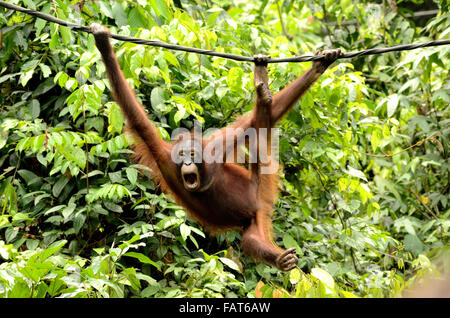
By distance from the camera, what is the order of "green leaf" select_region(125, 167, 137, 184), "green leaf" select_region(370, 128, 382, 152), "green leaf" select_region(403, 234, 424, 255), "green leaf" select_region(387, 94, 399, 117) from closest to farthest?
"green leaf" select_region(125, 167, 137, 184) < "green leaf" select_region(370, 128, 382, 152) < "green leaf" select_region(387, 94, 399, 117) < "green leaf" select_region(403, 234, 424, 255)

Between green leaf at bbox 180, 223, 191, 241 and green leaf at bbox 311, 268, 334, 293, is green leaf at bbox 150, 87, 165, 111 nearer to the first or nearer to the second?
green leaf at bbox 180, 223, 191, 241

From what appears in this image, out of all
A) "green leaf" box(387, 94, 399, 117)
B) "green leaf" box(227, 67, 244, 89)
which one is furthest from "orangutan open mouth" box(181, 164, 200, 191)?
"green leaf" box(387, 94, 399, 117)

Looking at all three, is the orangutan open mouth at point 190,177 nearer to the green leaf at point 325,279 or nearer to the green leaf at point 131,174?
the green leaf at point 131,174

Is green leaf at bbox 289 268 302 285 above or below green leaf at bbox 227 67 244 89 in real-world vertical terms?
below

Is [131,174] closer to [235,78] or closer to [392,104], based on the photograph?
[235,78]

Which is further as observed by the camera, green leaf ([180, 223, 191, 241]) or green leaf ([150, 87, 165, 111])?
green leaf ([150, 87, 165, 111])

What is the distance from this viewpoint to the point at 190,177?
3459 millimetres

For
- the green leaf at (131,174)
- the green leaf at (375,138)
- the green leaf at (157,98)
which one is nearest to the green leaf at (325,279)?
the green leaf at (131,174)

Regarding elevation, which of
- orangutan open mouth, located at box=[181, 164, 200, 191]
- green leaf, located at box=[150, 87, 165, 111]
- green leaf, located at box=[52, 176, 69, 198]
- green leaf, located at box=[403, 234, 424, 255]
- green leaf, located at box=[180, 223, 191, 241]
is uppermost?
green leaf, located at box=[150, 87, 165, 111]

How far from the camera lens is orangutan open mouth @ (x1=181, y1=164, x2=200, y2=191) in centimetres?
339

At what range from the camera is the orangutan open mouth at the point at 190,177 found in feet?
11.1

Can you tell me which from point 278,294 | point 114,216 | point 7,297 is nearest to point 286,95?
point 278,294

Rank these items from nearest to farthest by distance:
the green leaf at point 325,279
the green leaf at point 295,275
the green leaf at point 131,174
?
the green leaf at point 325,279 < the green leaf at point 295,275 < the green leaf at point 131,174

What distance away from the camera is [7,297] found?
2584 mm
